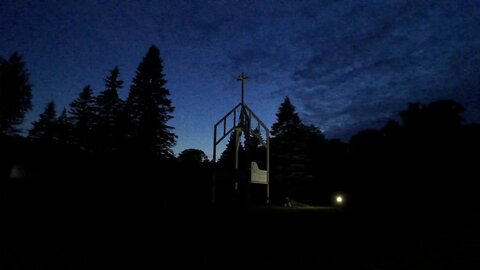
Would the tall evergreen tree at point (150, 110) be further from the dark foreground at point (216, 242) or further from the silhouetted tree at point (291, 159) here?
the dark foreground at point (216, 242)

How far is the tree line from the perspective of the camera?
16.5m

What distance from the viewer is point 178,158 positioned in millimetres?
31328

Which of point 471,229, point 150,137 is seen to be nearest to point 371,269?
point 471,229

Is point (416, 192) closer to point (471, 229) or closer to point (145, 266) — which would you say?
point (471, 229)

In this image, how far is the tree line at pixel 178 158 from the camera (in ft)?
54.2

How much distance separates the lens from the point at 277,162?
1393 inches

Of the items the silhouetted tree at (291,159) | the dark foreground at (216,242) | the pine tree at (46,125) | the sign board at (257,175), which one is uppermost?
the pine tree at (46,125)

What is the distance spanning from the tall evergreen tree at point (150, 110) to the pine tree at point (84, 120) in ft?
20.5

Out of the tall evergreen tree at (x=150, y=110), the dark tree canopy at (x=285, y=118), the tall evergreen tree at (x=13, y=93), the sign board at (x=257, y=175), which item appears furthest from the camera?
the dark tree canopy at (x=285, y=118)

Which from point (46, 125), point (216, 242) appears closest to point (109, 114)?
point (46, 125)

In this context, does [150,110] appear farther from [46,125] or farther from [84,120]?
[46,125]

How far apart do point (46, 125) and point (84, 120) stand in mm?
10777

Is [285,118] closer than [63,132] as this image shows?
No

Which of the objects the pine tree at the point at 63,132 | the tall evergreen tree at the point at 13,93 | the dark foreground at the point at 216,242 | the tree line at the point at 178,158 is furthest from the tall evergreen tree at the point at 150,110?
the dark foreground at the point at 216,242
